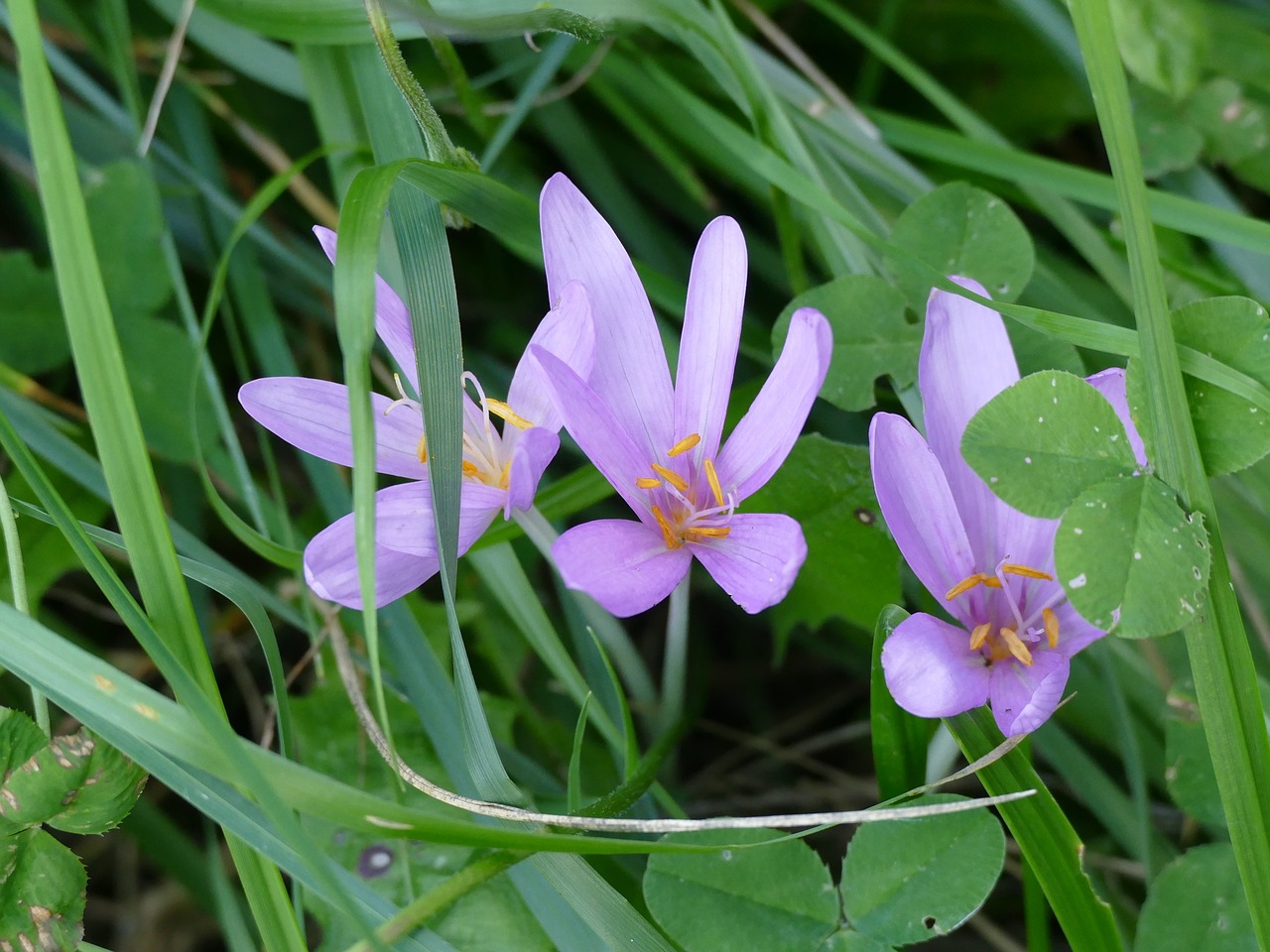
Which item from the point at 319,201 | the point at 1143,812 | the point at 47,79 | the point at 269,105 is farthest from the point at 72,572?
the point at 1143,812

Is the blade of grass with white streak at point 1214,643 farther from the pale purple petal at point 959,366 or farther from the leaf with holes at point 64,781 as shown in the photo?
the leaf with holes at point 64,781

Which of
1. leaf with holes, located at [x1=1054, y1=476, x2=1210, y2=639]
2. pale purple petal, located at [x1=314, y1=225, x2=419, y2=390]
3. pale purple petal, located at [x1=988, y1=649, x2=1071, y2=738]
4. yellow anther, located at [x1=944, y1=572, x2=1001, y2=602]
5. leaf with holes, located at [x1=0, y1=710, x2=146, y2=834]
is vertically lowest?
leaf with holes, located at [x1=0, y1=710, x2=146, y2=834]

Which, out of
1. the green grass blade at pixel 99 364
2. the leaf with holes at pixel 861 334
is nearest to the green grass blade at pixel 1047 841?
the leaf with holes at pixel 861 334

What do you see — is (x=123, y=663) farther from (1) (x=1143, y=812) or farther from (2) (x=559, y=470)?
(1) (x=1143, y=812)

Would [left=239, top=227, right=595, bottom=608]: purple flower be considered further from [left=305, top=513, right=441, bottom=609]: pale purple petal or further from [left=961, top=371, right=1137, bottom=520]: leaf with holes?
[left=961, top=371, right=1137, bottom=520]: leaf with holes

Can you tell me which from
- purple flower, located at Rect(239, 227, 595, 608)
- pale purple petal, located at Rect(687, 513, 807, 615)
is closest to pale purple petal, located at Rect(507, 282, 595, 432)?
purple flower, located at Rect(239, 227, 595, 608)

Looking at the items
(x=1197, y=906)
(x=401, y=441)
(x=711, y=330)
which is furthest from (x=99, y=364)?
(x=1197, y=906)

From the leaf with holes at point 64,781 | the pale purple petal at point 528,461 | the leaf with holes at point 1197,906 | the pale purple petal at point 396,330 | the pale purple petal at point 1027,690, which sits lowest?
the leaf with holes at point 1197,906
